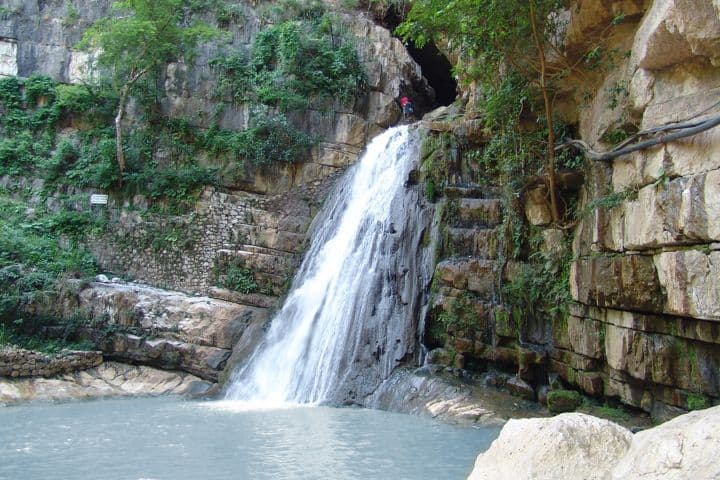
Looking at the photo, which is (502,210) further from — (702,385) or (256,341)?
(256,341)

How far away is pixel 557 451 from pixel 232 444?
457 cm

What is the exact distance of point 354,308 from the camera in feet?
37.6

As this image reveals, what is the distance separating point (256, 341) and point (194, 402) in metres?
2.13

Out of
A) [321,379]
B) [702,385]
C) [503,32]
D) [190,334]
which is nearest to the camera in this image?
[702,385]

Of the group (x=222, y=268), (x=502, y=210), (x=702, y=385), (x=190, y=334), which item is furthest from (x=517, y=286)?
Answer: (x=222, y=268)

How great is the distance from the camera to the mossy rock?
8.45m

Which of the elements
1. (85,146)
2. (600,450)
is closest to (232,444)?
(600,450)

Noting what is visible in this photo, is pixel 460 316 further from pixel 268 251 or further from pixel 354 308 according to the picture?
pixel 268 251

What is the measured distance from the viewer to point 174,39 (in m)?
18.3

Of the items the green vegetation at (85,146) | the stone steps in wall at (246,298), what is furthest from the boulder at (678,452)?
the green vegetation at (85,146)

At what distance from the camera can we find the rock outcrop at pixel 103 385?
1144cm

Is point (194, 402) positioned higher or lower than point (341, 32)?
lower

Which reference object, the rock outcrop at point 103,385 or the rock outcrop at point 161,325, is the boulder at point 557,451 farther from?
the rock outcrop at point 161,325

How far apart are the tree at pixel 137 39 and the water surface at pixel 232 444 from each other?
1064 centimetres
